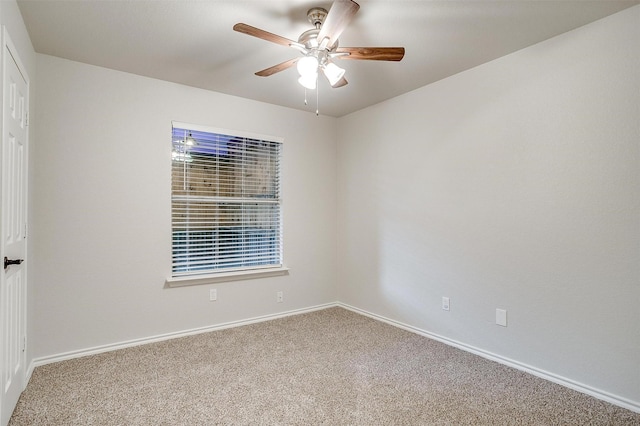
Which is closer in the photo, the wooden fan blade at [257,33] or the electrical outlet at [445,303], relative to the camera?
the wooden fan blade at [257,33]

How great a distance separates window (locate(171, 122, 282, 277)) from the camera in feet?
11.3

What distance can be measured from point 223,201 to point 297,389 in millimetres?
2094

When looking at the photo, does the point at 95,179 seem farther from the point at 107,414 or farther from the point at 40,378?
the point at 107,414

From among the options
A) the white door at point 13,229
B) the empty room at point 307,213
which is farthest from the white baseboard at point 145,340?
the white door at point 13,229

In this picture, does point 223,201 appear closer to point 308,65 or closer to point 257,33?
point 308,65

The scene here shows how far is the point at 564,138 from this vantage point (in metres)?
2.45

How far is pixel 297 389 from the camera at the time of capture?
92.9 inches

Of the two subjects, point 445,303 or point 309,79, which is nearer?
point 309,79

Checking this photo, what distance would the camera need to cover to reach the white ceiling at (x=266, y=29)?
→ 2.14 metres

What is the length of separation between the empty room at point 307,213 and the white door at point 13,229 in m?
0.03

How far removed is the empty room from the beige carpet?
21 mm

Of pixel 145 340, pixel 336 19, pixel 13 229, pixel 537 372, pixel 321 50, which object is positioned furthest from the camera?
pixel 145 340

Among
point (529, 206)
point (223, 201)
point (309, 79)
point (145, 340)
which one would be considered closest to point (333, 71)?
point (309, 79)

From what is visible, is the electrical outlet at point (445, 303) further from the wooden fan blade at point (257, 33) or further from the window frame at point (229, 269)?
the wooden fan blade at point (257, 33)
